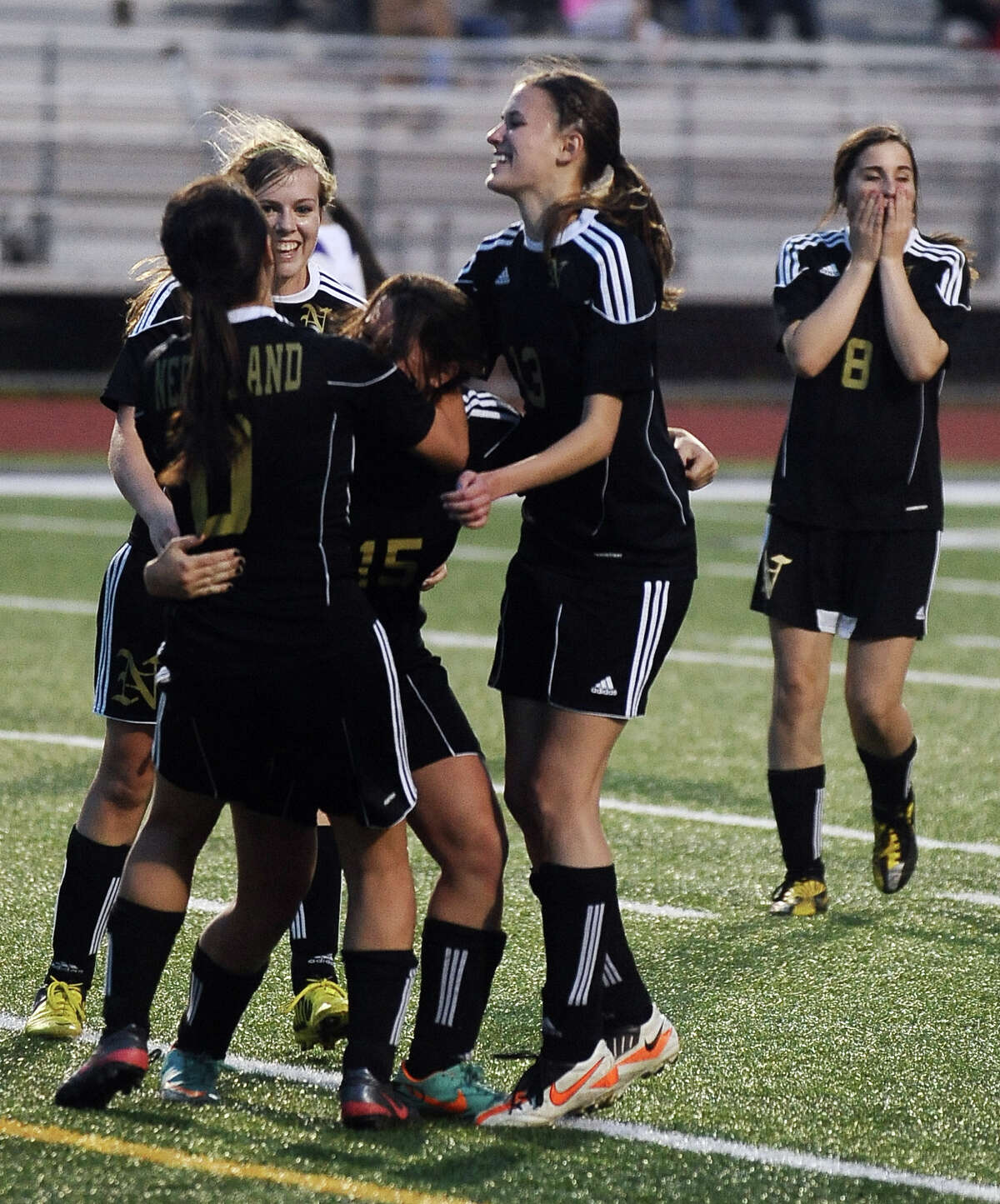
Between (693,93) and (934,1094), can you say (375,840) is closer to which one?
(934,1094)

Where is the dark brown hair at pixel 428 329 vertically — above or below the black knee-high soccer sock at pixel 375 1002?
above

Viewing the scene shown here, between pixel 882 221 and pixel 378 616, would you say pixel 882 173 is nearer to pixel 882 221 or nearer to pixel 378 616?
pixel 882 221

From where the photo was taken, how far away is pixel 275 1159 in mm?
3285

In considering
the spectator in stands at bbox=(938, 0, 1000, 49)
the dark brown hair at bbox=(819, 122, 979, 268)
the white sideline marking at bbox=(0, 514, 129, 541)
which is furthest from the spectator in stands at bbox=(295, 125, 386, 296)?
the spectator in stands at bbox=(938, 0, 1000, 49)

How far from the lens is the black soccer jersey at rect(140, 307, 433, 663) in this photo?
10.4 feet

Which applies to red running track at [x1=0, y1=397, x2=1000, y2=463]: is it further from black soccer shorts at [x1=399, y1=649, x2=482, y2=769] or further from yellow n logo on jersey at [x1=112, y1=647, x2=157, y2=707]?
black soccer shorts at [x1=399, y1=649, x2=482, y2=769]

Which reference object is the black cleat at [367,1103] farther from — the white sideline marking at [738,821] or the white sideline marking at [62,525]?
the white sideline marking at [62,525]

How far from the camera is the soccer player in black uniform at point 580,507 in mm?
3469

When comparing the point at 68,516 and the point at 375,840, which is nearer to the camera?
the point at 375,840

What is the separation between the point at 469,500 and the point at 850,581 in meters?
2.03

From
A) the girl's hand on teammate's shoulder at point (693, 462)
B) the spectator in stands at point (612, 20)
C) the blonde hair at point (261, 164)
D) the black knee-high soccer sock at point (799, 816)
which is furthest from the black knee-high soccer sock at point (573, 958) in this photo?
the spectator in stands at point (612, 20)

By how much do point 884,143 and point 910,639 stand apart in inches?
51.4

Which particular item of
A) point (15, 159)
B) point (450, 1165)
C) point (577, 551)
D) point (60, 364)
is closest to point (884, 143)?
point (577, 551)

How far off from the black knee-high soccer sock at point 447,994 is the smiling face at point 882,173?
231cm
